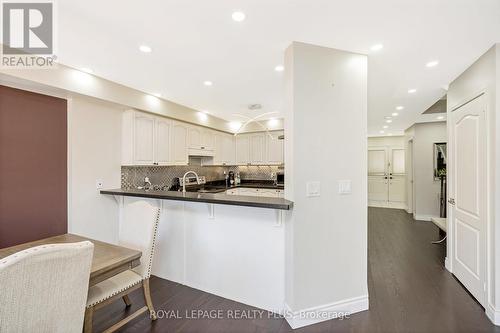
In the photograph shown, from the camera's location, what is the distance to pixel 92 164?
2930 mm

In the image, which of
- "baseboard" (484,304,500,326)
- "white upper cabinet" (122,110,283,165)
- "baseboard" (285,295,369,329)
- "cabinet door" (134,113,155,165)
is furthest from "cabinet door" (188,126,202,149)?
"baseboard" (484,304,500,326)

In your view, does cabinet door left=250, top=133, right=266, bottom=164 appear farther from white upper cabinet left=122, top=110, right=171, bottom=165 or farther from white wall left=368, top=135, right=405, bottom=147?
white wall left=368, top=135, right=405, bottom=147

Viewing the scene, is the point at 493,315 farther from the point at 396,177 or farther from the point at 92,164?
the point at 396,177

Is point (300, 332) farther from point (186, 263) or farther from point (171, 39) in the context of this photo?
point (171, 39)

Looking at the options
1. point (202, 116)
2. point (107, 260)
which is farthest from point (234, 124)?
point (107, 260)

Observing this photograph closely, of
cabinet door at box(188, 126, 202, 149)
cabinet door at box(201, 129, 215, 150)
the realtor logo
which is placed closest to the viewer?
the realtor logo

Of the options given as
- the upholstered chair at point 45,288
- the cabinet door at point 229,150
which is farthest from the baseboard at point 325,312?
the cabinet door at point 229,150

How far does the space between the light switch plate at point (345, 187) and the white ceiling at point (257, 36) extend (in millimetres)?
1264

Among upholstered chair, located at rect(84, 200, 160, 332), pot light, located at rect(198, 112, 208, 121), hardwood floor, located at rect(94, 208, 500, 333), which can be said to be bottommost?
hardwood floor, located at rect(94, 208, 500, 333)

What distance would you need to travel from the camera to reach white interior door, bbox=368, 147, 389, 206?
7.64 m

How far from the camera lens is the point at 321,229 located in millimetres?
2066

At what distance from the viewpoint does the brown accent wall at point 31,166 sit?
7.34ft

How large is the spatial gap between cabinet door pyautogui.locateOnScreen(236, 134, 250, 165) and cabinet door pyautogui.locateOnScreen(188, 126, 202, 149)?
1.29 meters

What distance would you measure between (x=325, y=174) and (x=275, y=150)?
10.5 feet
